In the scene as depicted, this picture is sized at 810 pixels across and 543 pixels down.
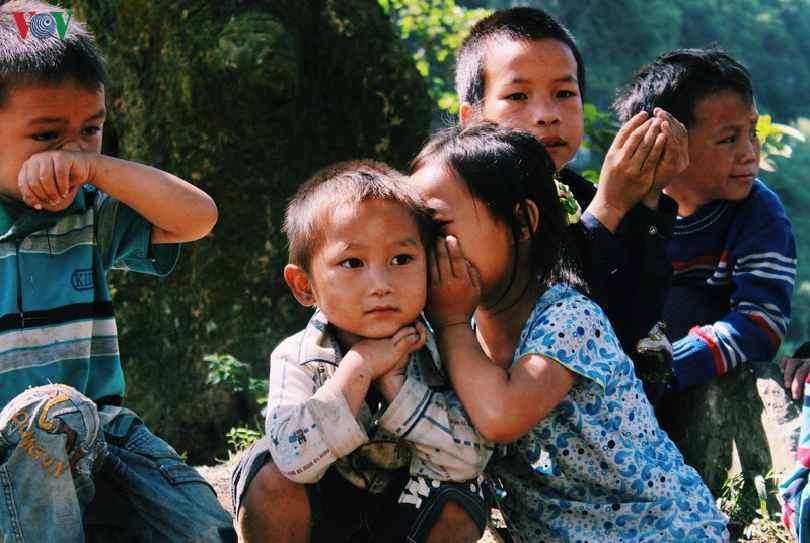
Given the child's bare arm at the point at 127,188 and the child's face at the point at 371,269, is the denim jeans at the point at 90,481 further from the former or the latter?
the child's face at the point at 371,269

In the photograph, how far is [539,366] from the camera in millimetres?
2264

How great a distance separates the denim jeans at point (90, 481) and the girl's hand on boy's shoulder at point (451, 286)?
770 mm

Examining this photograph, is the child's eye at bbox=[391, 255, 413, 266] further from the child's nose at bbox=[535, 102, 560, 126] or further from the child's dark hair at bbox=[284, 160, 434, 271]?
the child's nose at bbox=[535, 102, 560, 126]

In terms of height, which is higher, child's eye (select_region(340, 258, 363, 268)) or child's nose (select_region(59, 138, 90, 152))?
child's nose (select_region(59, 138, 90, 152))

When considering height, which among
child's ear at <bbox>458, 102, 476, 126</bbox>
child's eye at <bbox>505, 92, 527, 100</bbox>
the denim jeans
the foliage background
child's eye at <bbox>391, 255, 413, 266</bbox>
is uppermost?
child's eye at <bbox>505, 92, 527, 100</bbox>

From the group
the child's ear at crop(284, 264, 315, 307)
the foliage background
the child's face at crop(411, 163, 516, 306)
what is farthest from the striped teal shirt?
the foliage background

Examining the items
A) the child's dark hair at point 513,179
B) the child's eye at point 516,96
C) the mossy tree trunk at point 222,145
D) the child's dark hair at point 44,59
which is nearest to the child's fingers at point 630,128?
the child's dark hair at point 513,179

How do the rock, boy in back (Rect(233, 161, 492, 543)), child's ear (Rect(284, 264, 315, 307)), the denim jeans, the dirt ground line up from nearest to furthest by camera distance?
the denim jeans
boy in back (Rect(233, 161, 492, 543))
child's ear (Rect(284, 264, 315, 307))
the dirt ground
the rock

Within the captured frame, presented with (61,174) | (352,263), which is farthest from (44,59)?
(352,263)

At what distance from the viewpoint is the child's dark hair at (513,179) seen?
2436 mm

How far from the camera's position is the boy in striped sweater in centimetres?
326

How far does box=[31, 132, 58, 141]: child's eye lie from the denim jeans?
714 millimetres

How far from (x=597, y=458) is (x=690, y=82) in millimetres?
1701

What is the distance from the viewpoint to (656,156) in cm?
265
